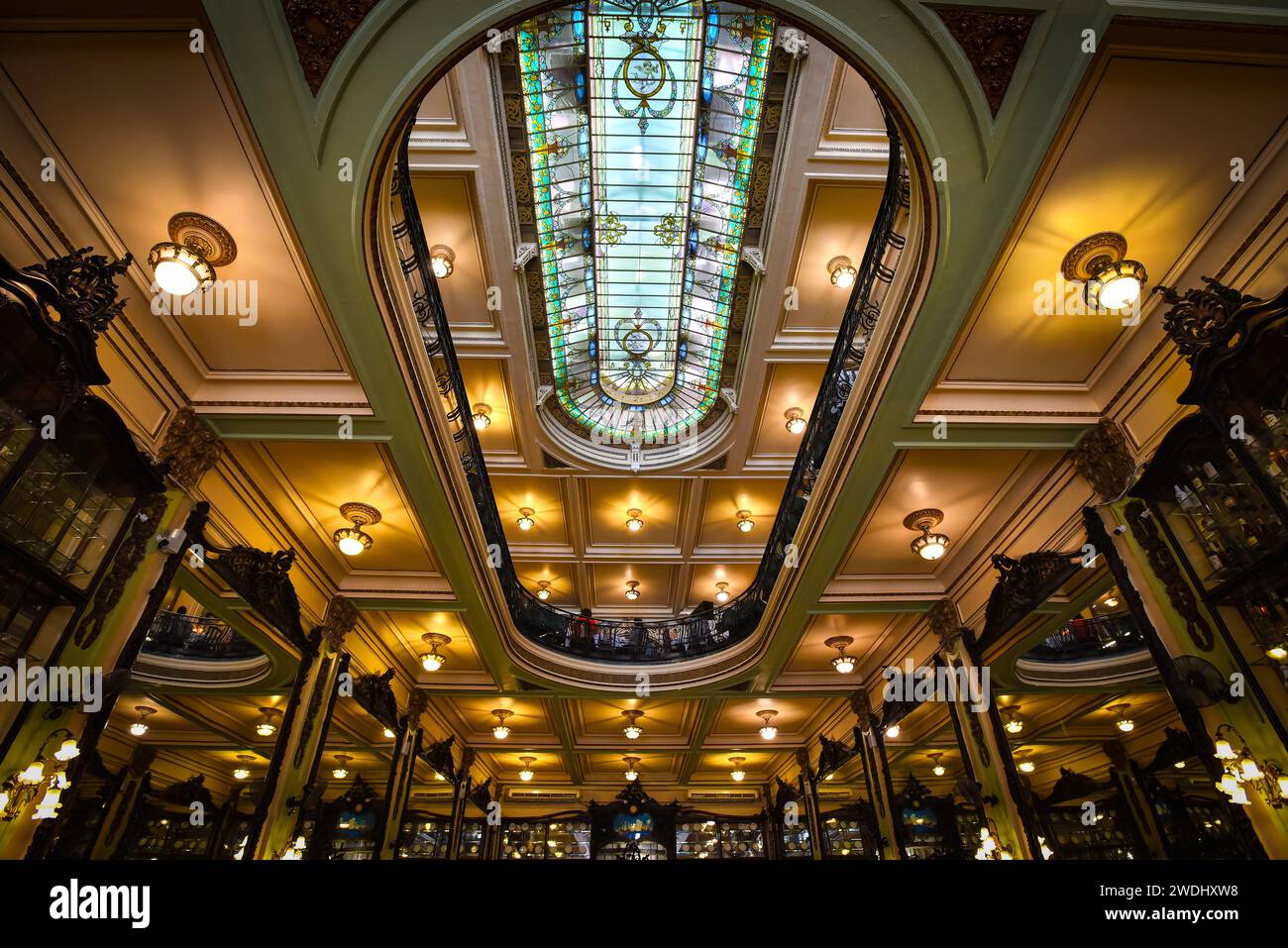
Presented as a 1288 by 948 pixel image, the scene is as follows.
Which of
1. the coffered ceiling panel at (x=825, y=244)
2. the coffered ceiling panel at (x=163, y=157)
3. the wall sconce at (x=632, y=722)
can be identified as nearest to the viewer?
the coffered ceiling panel at (x=163, y=157)

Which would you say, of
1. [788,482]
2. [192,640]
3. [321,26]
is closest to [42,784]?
[321,26]

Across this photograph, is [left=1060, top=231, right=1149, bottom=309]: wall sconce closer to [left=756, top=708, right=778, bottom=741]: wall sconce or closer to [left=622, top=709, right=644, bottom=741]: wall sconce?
[left=756, top=708, right=778, bottom=741]: wall sconce

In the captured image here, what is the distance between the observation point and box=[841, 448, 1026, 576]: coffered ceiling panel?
7.25 meters

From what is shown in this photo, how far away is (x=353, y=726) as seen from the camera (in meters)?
12.6

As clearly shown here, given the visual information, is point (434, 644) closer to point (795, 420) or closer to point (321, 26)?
point (795, 420)

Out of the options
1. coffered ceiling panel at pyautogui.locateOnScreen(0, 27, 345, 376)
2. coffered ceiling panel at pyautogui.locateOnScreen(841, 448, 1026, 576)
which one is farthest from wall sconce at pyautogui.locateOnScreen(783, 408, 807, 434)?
coffered ceiling panel at pyautogui.locateOnScreen(0, 27, 345, 376)

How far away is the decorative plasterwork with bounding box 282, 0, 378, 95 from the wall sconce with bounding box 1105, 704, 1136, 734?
1534 centimetres

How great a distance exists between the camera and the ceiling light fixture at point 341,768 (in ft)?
48.9

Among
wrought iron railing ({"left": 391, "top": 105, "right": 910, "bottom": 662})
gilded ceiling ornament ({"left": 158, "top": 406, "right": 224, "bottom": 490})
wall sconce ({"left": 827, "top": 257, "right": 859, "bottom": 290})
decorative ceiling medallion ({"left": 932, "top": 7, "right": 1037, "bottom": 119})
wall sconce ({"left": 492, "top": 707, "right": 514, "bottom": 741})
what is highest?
wall sconce ({"left": 827, "top": 257, "right": 859, "bottom": 290})

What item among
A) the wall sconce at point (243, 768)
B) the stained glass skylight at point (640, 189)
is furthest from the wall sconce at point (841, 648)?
the wall sconce at point (243, 768)

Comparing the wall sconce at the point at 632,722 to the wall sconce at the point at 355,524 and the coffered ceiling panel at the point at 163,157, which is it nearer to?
the wall sconce at the point at 355,524

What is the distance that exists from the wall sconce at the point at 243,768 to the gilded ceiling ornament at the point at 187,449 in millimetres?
11412

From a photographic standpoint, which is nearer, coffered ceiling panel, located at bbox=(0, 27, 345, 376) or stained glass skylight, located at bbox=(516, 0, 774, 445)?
coffered ceiling panel, located at bbox=(0, 27, 345, 376)
